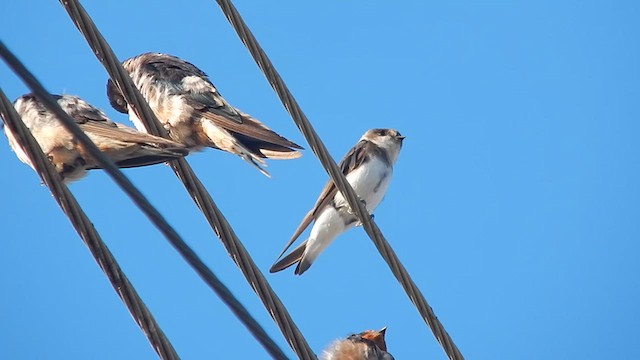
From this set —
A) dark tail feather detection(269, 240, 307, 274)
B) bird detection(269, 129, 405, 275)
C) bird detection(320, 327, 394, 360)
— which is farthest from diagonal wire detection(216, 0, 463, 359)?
dark tail feather detection(269, 240, 307, 274)

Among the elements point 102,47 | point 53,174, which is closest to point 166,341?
point 53,174

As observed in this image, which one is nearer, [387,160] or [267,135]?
[267,135]

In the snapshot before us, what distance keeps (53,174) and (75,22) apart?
2.42ft

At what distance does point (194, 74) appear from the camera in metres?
8.38

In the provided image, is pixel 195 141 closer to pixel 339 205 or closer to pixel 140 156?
pixel 339 205

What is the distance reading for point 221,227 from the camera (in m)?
4.00

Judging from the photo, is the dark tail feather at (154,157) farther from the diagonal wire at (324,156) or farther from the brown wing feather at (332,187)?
the brown wing feather at (332,187)

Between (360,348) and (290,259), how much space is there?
1.80 meters

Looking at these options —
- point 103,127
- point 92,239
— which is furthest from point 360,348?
point 92,239

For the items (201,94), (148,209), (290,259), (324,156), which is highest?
(201,94)

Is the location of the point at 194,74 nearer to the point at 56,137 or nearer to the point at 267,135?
the point at 267,135

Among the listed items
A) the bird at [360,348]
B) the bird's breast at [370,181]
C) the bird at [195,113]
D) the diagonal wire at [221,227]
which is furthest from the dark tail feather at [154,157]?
the bird's breast at [370,181]

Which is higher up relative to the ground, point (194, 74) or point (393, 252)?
point (194, 74)

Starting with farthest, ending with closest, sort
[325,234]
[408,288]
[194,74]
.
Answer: [325,234] → [194,74] → [408,288]
